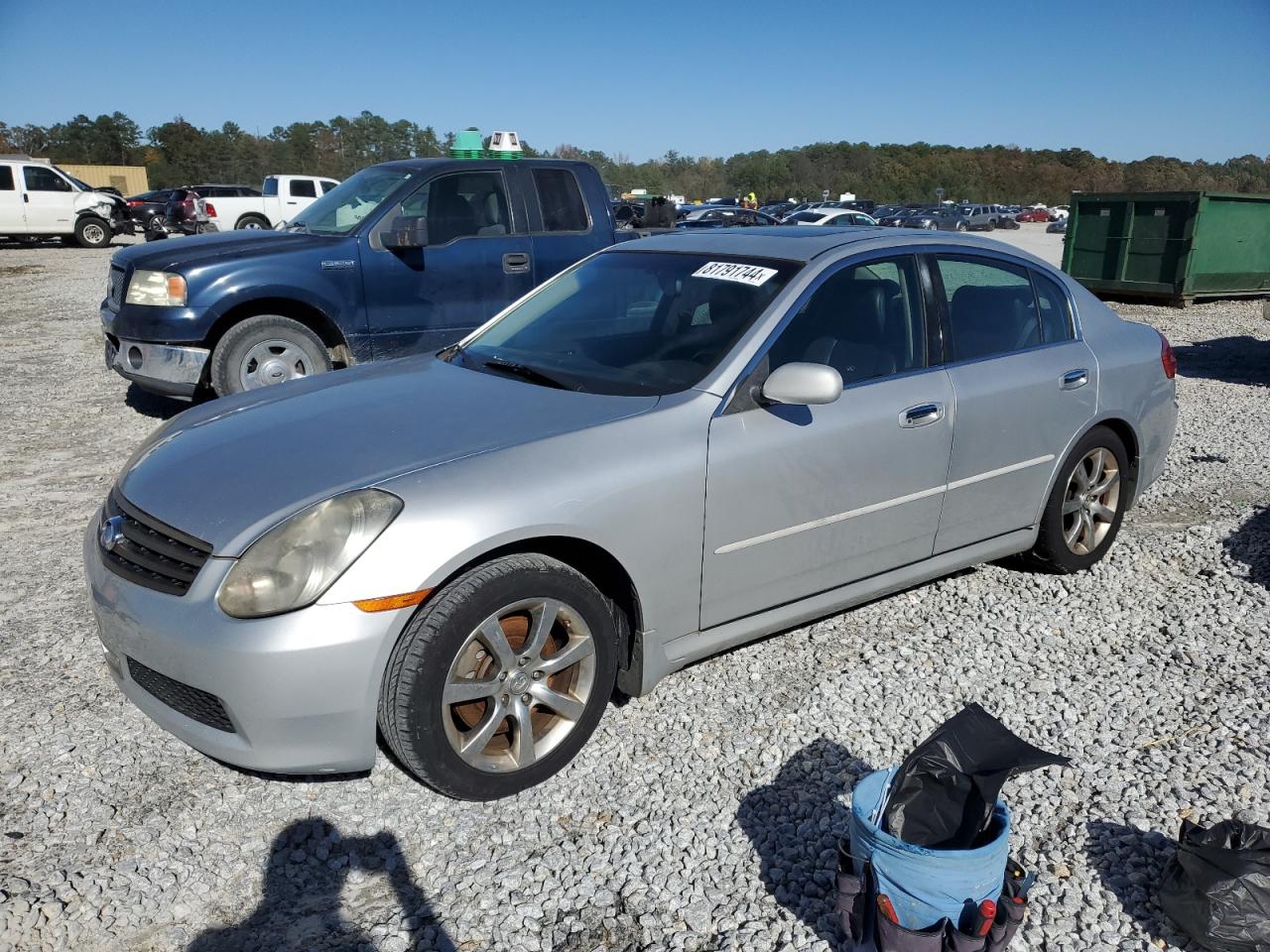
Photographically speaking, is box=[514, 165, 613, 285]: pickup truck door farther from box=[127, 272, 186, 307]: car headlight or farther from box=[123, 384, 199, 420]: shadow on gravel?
box=[123, 384, 199, 420]: shadow on gravel

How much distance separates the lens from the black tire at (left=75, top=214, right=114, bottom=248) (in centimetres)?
2480

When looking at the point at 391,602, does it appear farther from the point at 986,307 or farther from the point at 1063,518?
the point at 1063,518

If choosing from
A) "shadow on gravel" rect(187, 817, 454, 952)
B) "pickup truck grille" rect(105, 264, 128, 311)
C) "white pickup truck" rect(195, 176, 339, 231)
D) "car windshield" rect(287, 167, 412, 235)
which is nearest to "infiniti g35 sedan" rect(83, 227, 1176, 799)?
"shadow on gravel" rect(187, 817, 454, 952)

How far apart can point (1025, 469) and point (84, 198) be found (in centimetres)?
2687

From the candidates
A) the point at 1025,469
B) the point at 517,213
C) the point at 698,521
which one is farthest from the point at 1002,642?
the point at 517,213

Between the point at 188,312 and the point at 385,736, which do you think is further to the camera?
the point at 188,312

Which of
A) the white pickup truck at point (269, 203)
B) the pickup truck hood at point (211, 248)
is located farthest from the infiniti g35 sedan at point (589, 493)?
the white pickup truck at point (269, 203)

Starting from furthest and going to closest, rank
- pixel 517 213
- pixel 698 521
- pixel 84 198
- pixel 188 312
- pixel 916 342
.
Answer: pixel 84 198
pixel 517 213
pixel 188 312
pixel 916 342
pixel 698 521

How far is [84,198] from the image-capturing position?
2464 cm

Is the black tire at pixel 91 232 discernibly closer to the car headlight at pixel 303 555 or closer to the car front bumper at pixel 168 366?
the car front bumper at pixel 168 366

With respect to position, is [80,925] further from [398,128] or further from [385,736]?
[398,128]

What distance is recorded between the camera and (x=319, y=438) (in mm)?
2984

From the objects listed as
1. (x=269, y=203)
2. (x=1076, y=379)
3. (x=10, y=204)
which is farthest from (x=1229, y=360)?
(x=10, y=204)

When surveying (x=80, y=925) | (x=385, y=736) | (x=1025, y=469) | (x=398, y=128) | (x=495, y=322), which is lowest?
(x=80, y=925)
